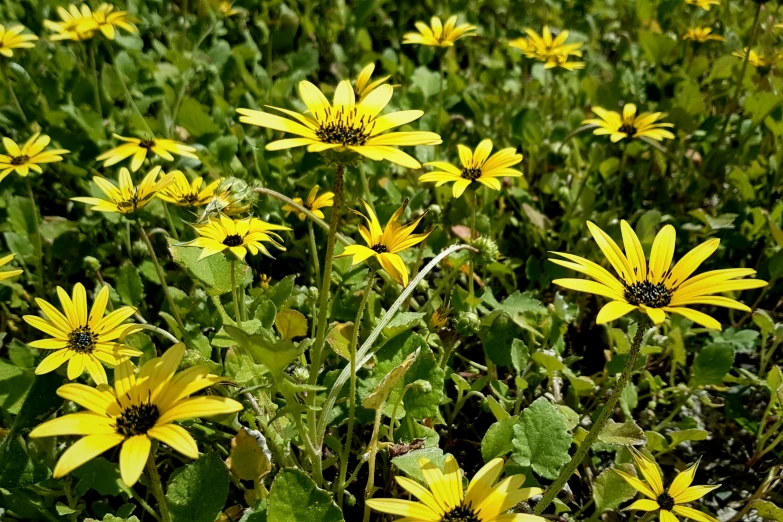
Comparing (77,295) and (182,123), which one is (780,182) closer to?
(182,123)

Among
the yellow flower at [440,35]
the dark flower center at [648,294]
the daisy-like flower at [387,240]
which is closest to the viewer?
the dark flower center at [648,294]

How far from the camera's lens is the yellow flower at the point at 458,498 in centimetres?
157

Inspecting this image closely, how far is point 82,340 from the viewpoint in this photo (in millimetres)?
2100

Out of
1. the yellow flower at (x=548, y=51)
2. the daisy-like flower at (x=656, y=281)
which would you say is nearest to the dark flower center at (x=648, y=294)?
the daisy-like flower at (x=656, y=281)

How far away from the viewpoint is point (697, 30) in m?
4.42

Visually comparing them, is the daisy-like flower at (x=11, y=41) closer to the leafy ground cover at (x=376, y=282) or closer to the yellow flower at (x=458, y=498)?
the leafy ground cover at (x=376, y=282)

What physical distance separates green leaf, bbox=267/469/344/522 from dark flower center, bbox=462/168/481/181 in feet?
4.67

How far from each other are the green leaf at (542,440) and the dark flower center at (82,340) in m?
1.35

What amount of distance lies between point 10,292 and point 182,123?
4.00 ft

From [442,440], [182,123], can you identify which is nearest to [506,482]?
[442,440]

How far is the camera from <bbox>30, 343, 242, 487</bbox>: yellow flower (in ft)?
4.56

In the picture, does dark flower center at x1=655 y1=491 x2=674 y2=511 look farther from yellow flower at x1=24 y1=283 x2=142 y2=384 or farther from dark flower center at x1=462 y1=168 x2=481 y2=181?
yellow flower at x1=24 y1=283 x2=142 y2=384

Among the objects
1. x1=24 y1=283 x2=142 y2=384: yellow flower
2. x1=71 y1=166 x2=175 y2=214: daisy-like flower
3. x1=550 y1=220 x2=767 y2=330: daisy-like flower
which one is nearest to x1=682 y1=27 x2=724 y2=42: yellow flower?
x1=550 y1=220 x2=767 y2=330: daisy-like flower

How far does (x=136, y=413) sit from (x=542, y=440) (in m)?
1.18
